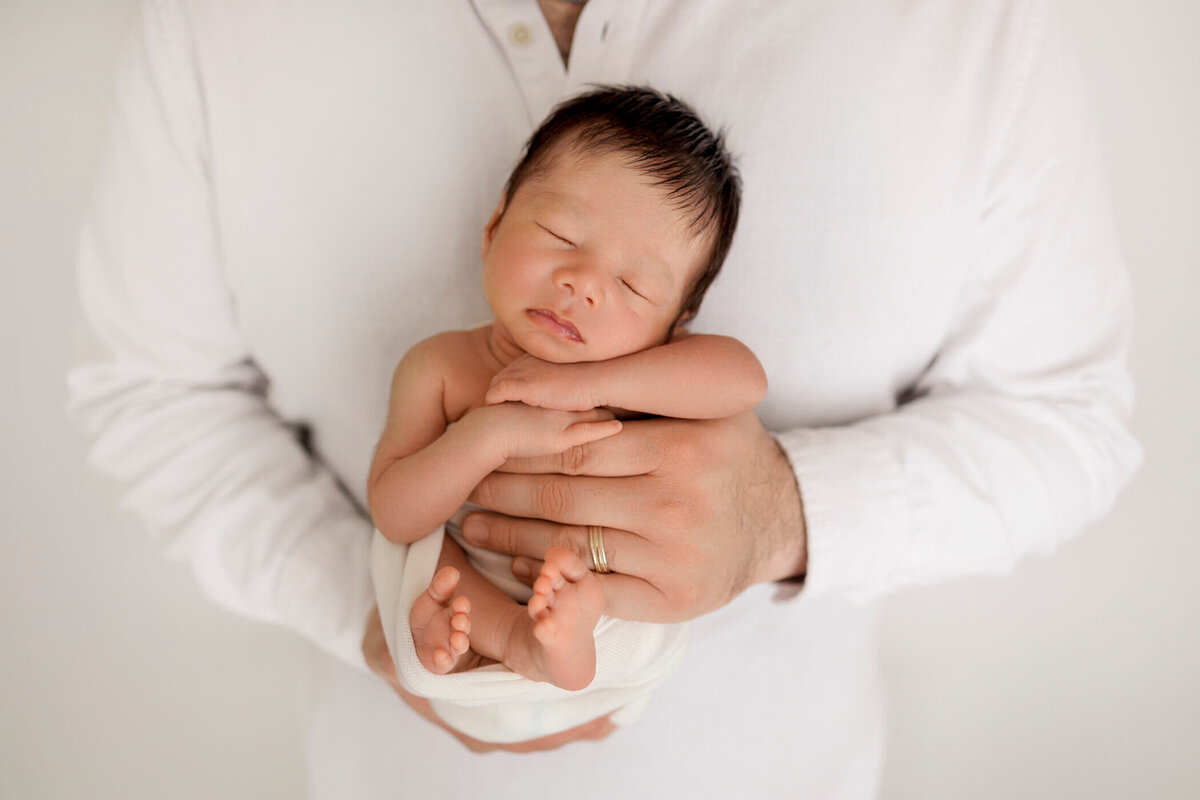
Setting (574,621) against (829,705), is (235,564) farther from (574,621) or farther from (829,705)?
(829,705)

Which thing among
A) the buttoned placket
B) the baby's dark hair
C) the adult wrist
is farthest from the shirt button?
the adult wrist

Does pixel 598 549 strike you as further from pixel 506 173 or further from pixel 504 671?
pixel 506 173

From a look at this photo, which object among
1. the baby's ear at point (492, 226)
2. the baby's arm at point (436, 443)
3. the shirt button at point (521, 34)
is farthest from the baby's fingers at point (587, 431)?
the shirt button at point (521, 34)

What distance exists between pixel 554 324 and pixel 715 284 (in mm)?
310

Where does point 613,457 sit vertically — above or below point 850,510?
above

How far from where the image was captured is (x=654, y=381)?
89 cm

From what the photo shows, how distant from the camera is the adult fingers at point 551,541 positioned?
923 millimetres

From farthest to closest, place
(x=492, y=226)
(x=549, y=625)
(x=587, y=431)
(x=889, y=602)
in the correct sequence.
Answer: (x=889, y=602) → (x=492, y=226) → (x=587, y=431) → (x=549, y=625)

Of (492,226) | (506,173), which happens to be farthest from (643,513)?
(506,173)

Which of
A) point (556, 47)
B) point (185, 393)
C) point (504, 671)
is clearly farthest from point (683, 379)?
point (185, 393)

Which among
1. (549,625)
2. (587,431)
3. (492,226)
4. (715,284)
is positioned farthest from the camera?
(715,284)

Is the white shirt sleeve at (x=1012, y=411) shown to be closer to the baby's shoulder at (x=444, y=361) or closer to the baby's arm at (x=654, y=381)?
the baby's arm at (x=654, y=381)

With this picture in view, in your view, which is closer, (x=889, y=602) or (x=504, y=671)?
(x=504, y=671)

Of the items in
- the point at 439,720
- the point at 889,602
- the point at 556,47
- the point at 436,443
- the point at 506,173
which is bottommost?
the point at 889,602
